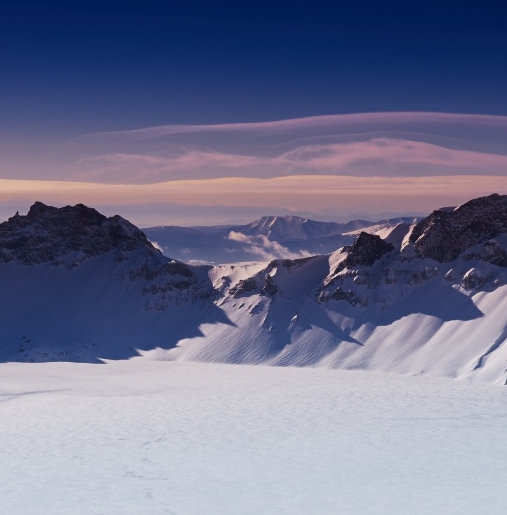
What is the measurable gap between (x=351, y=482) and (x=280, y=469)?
22.6ft

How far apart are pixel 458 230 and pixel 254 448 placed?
376 feet

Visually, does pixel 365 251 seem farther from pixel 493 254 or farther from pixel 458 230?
pixel 493 254

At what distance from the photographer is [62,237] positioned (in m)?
196

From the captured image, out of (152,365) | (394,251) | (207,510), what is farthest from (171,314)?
(207,510)

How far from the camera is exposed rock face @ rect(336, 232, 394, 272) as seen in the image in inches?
6594

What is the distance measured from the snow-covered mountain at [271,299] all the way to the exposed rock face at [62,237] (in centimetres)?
→ 28

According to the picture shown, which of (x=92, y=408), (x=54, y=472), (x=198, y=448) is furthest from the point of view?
(x=92, y=408)

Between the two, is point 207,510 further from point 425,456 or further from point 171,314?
point 171,314

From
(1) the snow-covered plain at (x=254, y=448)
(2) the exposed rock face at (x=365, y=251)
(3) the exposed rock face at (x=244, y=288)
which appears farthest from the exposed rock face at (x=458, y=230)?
(1) the snow-covered plain at (x=254, y=448)

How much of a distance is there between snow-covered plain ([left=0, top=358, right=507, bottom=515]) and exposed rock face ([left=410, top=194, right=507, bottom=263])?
187 ft

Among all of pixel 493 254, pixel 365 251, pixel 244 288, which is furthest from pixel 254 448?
pixel 365 251

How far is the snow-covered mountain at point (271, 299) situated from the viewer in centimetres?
14325

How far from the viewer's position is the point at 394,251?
17388 cm

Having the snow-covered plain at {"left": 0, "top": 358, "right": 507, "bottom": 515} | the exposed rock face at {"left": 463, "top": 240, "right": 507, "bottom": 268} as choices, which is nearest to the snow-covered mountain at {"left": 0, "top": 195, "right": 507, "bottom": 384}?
the exposed rock face at {"left": 463, "top": 240, "right": 507, "bottom": 268}
